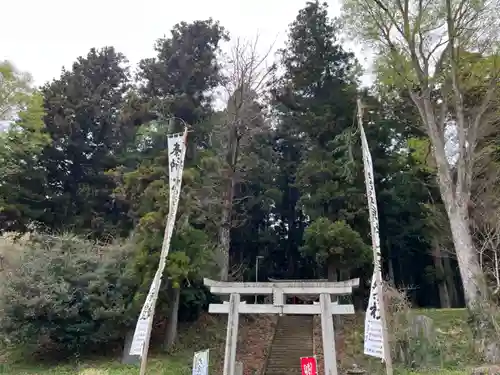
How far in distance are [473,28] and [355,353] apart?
37.5ft

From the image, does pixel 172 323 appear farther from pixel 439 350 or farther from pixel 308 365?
pixel 439 350

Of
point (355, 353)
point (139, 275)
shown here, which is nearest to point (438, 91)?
point (355, 353)

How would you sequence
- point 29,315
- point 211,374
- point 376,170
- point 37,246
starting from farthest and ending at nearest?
point 376,170
point 37,246
point 211,374
point 29,315

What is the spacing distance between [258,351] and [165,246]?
296 inches

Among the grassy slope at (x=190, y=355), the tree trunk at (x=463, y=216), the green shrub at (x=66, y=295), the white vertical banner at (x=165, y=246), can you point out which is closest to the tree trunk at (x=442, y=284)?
the tree trunk at (x=463, y=216)

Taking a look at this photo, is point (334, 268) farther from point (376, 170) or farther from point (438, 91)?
point (438, 91)

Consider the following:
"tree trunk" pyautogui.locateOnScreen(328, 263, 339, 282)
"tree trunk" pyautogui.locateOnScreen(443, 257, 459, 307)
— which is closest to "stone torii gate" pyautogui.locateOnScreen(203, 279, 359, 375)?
"tree trunk" pyautogui.locateOnScreen(328, 263, 339, 282)

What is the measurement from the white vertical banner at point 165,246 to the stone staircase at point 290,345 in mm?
6515

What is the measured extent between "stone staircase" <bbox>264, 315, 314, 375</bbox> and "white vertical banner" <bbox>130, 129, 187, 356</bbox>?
21.4 feet

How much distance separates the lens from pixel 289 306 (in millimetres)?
10195

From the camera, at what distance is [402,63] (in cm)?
1477

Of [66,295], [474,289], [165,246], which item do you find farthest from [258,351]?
[165,246]

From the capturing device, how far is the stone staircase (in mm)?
14047

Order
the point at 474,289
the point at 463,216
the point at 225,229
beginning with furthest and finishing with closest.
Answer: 1. the point at 225,229
2. the point at 463,216
3. the point at 474,289
